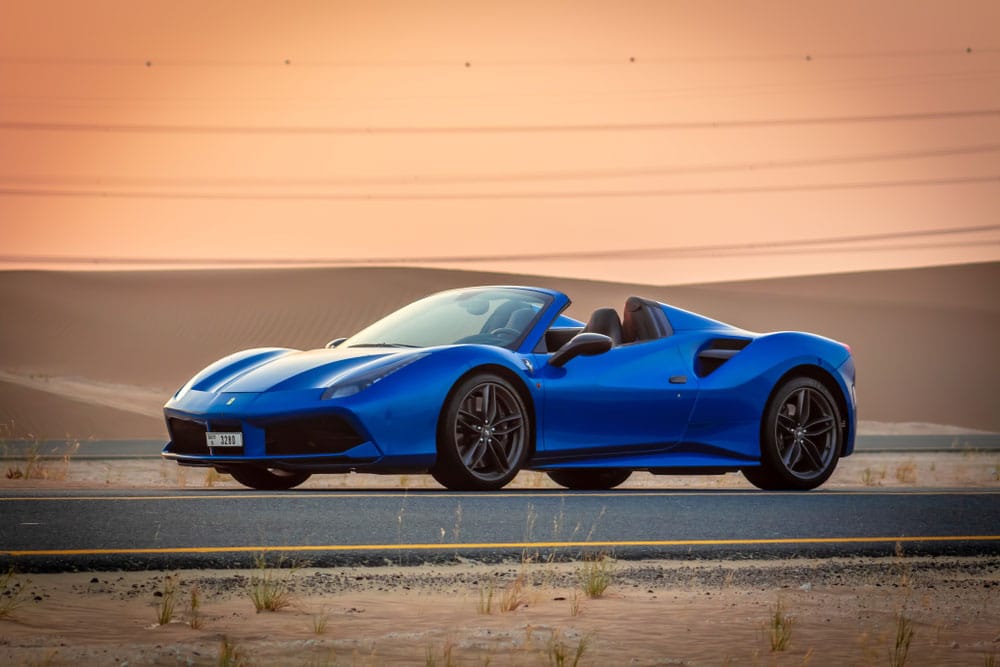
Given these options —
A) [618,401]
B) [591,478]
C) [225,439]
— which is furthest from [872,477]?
[225,439]

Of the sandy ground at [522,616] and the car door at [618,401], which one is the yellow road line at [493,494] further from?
the sandy ground at [522,616]

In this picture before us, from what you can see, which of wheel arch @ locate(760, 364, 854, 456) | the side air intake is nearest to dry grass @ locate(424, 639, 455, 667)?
the side air intake

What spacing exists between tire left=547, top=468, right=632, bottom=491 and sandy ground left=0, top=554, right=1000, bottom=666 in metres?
4.46

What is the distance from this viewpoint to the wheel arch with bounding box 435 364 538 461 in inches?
413

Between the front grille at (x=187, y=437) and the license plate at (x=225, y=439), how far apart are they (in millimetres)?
98

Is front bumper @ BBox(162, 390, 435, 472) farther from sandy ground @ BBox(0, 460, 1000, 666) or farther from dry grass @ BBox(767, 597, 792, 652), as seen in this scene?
dry grass @ BBox(767, 597, 792, 652)

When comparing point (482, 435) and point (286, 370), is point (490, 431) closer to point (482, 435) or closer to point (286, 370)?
point (482, 435)

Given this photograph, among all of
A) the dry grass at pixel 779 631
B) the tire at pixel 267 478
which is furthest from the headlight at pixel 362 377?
the dry grass at pixel 779 631

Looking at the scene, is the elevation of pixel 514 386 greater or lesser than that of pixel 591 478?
greater

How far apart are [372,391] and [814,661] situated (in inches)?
185

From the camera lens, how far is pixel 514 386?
10820mm

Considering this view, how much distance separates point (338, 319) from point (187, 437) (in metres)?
61.6

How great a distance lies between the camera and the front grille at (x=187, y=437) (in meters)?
10.9

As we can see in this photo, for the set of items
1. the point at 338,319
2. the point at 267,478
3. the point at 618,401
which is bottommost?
the point at 267,478
